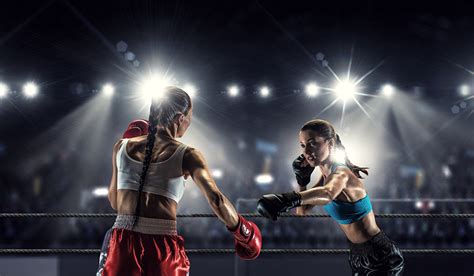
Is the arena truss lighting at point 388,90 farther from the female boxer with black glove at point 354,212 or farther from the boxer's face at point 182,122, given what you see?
the boxer's face at point 182,122

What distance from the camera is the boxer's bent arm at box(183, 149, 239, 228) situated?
73.1 inches

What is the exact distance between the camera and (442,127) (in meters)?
15.8

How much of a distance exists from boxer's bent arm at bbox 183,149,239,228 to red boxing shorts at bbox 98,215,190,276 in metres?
0.20

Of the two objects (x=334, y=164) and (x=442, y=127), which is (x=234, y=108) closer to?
(x=442, y=127)

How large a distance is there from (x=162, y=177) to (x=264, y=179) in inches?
590

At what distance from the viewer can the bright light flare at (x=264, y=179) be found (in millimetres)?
16359

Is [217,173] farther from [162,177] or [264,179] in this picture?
[162,177]

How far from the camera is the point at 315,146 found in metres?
2.37

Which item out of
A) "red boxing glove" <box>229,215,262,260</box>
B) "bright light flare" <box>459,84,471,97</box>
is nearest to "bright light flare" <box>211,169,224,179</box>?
"bright light flare" <box>459,84,471,97</box>

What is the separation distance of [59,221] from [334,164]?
37.1 ft


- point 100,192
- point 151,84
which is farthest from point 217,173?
point 151,84

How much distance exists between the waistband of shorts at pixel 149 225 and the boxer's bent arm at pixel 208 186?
0.63 feet

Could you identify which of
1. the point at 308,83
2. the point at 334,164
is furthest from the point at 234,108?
the point at 334,164

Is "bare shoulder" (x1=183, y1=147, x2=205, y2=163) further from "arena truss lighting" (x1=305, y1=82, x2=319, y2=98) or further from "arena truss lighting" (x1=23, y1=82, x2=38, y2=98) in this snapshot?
"arena truss lighting" (x1=23, y1=82, x2=38, y2=98)
